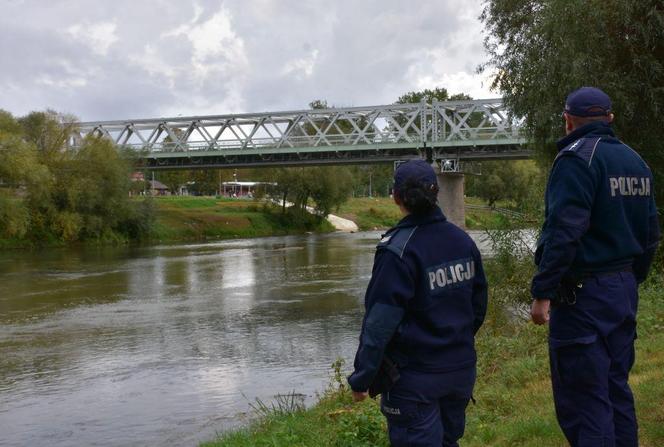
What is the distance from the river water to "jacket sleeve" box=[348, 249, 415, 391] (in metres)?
6.40

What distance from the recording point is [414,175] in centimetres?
419

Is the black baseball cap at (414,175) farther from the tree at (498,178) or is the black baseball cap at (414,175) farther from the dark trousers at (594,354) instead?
the tree at (498,178)

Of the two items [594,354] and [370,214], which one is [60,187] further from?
[594,354]

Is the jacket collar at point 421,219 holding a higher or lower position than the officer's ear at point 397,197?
lower

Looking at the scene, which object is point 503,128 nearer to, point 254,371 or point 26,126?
point 26,126

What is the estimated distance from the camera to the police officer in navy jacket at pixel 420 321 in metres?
3.99

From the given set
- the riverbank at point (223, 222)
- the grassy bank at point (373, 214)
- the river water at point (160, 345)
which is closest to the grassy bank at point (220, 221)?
the riverbank at point (223, 222)

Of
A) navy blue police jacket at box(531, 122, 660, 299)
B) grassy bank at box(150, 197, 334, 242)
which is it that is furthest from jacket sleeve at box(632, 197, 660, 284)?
grassy bank at box(150, 197, 334, 242)

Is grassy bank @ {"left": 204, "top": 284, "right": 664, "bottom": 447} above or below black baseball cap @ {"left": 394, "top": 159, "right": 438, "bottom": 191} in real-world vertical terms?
below

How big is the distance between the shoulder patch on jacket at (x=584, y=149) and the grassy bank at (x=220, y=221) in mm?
56287

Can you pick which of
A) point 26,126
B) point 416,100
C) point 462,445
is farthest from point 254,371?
point 416,100

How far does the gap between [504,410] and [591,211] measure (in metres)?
3.57

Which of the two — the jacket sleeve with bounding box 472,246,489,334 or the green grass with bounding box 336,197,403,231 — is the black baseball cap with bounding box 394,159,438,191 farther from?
the green grass with bounding box 336,197,403,231

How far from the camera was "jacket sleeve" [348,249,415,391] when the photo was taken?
13.0 ft
